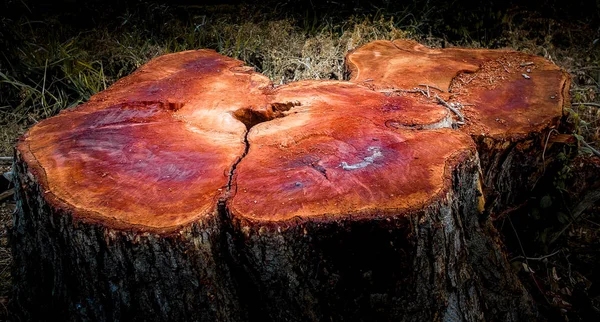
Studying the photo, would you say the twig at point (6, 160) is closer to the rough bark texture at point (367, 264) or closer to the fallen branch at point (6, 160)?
the fallen branch at point (6, 160)

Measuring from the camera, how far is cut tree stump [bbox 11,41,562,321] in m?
1.24

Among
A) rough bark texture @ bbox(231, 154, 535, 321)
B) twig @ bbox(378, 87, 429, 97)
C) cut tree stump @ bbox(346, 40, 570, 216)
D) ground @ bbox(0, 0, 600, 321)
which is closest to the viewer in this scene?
rough bark texture @ bbox(231, 154, 535, 321)

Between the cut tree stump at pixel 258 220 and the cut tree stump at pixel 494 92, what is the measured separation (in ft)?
0.91

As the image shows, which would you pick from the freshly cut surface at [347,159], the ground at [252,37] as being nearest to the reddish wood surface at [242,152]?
the freshly cut surface at [347,159]

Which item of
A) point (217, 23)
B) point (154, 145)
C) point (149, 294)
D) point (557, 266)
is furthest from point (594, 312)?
point (217, 23)

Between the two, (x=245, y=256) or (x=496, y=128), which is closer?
(x=245, y=256)

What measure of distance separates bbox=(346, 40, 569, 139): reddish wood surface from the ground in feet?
3.26

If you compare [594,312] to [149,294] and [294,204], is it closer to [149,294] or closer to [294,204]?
[294,204]

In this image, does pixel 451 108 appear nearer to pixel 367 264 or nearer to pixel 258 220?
pixel 367 264

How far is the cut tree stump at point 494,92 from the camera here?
5.90 ft

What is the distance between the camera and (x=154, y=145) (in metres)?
1.54

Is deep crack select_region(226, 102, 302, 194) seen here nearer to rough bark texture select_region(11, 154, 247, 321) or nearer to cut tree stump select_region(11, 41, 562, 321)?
cut tree stump select_region(11, 41, 562, 321)

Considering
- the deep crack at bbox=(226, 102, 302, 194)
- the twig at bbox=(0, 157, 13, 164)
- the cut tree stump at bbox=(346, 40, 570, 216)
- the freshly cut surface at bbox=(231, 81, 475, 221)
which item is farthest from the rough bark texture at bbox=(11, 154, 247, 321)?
the twig at bbox=(0, 157, 13, 164)

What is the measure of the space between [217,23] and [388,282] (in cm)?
352
